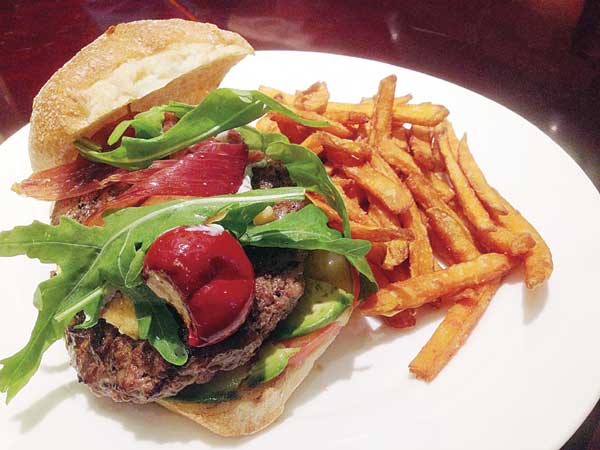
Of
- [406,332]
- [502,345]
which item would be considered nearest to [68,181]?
[406,332]

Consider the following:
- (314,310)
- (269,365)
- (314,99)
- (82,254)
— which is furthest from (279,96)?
(269,365)

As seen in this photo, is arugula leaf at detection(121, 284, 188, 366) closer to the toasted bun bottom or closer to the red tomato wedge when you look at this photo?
the toasted bun bottom

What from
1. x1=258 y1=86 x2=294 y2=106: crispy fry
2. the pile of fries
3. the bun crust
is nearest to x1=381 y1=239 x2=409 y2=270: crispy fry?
the pile of fries

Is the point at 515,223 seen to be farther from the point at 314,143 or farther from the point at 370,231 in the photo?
the point at 314,143

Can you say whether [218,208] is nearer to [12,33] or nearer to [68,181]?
[68,181]

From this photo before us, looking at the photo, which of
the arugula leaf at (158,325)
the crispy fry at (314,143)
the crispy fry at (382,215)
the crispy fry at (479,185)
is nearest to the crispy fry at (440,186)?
the crispy fry at (479,185)

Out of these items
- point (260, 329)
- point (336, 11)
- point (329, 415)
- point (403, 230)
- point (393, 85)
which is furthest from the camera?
point (336, 11)
